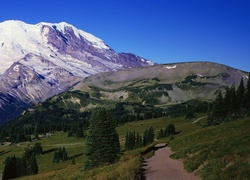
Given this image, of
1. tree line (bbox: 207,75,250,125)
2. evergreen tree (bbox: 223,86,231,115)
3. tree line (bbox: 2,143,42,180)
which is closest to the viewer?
tree line (bbox: 207,75,250,125)

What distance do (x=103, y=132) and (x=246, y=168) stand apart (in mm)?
41721

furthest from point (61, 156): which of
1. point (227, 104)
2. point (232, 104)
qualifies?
point (232, 104)

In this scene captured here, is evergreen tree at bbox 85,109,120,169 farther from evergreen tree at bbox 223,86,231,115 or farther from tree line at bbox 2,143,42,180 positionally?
evergreen tree at bbox 223,86,231,115

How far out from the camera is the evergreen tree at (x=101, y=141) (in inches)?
2328

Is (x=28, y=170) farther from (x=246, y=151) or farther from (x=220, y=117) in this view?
(x=246, y=151)

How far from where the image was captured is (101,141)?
60406 millimetres

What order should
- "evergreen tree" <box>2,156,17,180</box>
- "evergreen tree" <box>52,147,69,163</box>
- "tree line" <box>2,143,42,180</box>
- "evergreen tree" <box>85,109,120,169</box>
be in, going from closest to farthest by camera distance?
1. "evergreen tree" <box>85,109,120,169</box>
2. "evergreen tree" <box>2,156,17,180</box>
3. "tree line" <box>2,143,42,180</box>
4. "evergreen tree" <box>52,147,69,163</box>

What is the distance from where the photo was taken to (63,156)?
166m

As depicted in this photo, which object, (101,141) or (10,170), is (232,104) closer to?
(101,141)

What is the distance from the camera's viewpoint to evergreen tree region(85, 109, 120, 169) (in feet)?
194

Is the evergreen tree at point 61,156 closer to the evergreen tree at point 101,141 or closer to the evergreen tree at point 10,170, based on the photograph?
the evergreen tree at point 10,170

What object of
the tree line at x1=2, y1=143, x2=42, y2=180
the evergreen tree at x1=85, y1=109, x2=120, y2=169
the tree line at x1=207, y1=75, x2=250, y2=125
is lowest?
the tree line at x1=2, y1=143, x2=42, y2=180

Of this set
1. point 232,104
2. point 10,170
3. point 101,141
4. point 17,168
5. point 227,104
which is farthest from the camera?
point 17,168

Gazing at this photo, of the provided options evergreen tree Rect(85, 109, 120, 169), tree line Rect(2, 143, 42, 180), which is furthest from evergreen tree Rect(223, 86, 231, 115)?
tree line Rect(2, 143, 42, 180)
